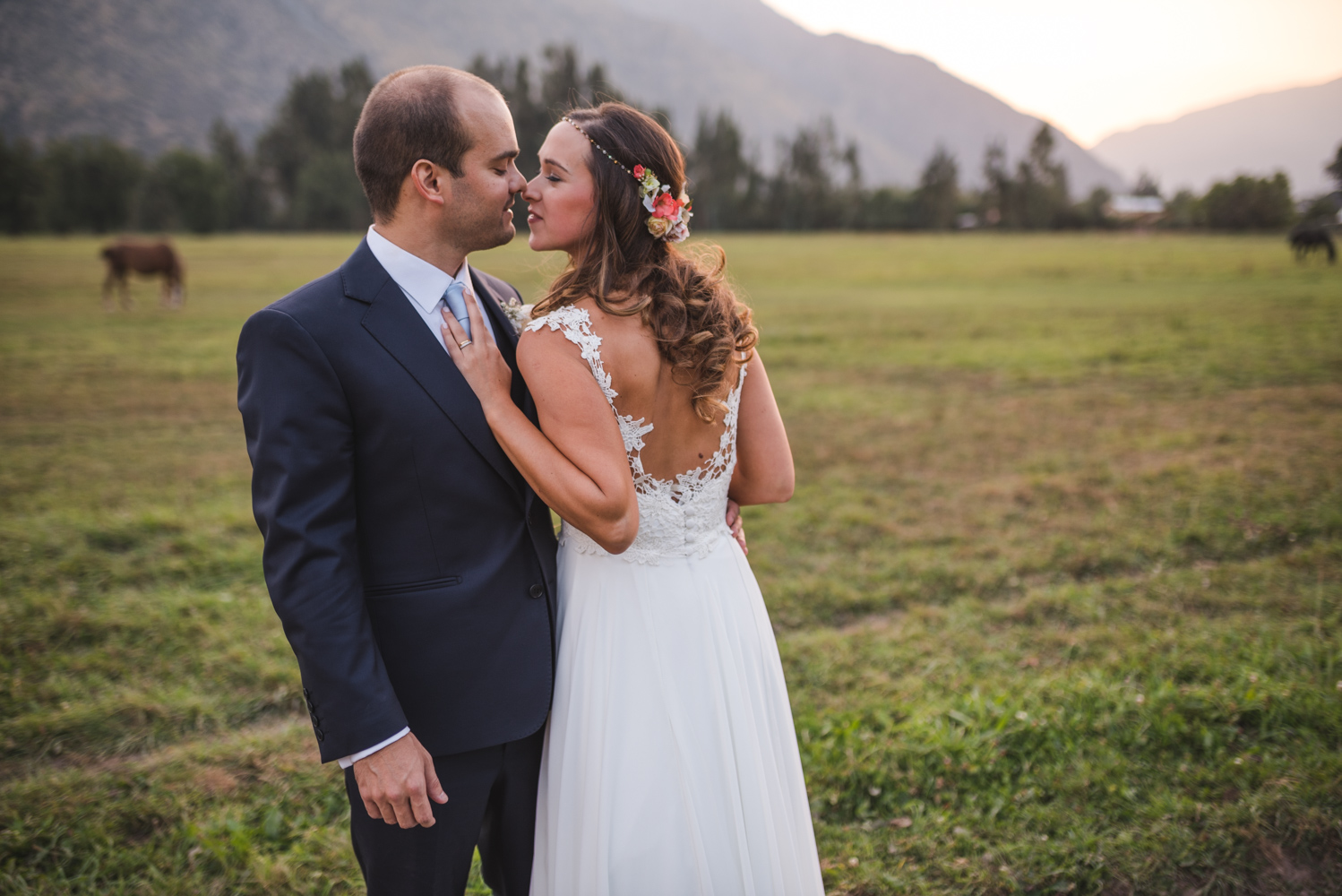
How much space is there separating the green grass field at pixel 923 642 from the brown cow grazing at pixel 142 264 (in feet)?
35.6

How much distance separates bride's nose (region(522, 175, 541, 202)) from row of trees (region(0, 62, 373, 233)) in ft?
256

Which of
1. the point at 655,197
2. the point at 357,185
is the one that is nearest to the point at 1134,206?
the point at 357,185

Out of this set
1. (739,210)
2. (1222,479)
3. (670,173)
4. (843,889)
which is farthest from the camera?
(739,210)

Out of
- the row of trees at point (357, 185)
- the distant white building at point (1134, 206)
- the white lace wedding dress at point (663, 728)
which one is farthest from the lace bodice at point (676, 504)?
the distant white building at point (1134, 206)

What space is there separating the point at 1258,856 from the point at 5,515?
9.41m

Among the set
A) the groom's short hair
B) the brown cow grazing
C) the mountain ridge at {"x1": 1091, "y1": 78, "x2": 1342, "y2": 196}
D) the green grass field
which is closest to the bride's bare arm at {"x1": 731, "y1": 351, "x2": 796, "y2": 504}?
the groom's short hair

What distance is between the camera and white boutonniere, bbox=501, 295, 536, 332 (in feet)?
7.76

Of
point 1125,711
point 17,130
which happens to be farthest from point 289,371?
point 17,130

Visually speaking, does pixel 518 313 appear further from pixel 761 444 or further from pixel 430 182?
pixel 761 444

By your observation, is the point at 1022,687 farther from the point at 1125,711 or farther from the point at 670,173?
the point at 670,173

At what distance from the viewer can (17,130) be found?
139m

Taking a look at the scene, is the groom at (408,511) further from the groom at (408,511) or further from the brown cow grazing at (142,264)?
the brown cow grazing at (142,264)

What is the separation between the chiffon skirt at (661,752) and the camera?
6.98 ft

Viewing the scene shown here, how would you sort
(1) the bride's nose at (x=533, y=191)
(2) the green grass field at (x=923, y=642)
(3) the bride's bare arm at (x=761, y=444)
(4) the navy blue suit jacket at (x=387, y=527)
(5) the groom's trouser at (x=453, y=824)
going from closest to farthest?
(4) the navy blue suit jacket at (x=387, y=527) < (5) the groom's trouser at (x=453, y=824) < (1) the bride's nose at (x=533, y=191) < (3) the bride's bare arm at (x=761, y=444) < (2) the green grass field at (x=923, y=642)
